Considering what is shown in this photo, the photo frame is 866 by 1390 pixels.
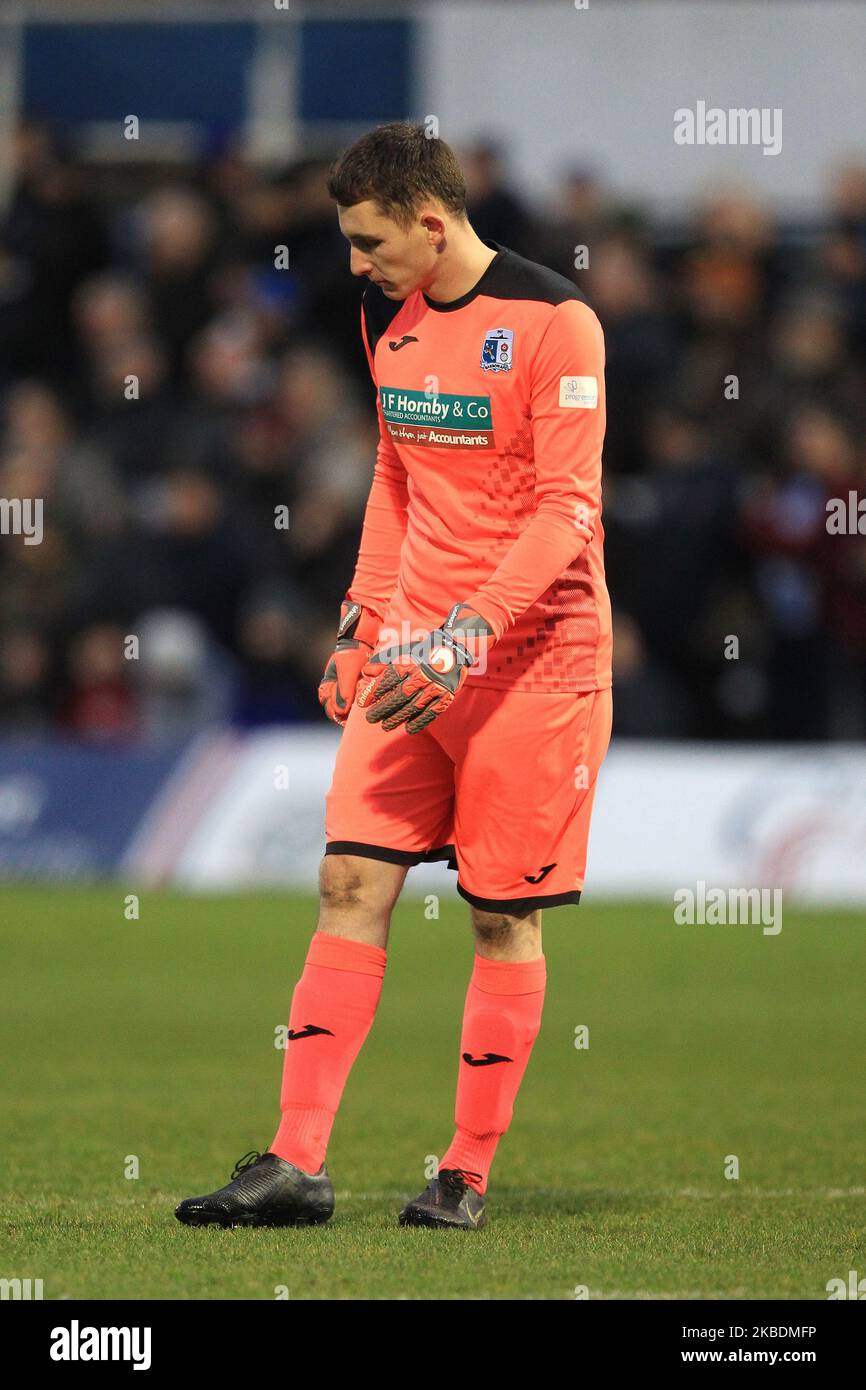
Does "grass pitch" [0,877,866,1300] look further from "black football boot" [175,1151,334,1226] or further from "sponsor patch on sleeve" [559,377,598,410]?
"sponsor patch on sleeve" [559,377,598,410]

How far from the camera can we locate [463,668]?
5.11 meters

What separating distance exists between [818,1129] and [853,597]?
6989 millimetres

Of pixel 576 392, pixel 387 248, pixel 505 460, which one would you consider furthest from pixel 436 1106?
pixel 387 248

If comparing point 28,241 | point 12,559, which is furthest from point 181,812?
point 28,241

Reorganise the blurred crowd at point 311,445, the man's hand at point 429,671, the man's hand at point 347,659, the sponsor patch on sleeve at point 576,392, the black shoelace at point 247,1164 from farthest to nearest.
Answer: the blurred crowd at point 311,445, the man's hand at point 347,659, the black shoelace at point 247,1164, the sponsor patch on sleeve at point 576,392, the man's hand at point 429,671

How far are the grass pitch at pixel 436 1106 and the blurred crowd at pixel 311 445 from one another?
1741mm

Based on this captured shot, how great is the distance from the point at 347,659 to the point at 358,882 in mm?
590

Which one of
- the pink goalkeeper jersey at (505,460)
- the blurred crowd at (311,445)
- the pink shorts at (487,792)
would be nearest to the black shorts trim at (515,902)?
the pink shorts at (487,792)

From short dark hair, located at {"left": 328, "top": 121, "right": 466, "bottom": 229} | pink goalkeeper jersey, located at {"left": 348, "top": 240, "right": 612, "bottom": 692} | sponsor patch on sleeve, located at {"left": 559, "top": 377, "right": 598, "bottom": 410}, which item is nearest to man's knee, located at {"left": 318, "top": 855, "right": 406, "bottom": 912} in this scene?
pink goalkeeper jersey, located at {"left": 348, "top": 240, "right": 612, "bottom": 692}

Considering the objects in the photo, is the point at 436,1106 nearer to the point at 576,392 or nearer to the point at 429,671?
the point at 429,671

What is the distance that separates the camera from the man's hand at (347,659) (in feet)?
18.6

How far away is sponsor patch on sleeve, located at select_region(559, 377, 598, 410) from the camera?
519 centimetres

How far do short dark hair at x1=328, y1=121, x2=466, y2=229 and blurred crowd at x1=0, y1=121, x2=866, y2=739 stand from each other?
7.96 m

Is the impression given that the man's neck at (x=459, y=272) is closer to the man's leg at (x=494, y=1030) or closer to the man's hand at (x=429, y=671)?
the man's hand at (x=429, y=671)
